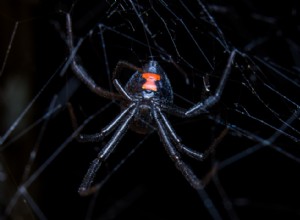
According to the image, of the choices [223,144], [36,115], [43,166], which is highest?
[36,115]

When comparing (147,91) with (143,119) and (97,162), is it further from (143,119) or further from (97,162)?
(97,162)

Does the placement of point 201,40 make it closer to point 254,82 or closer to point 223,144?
point 254,82

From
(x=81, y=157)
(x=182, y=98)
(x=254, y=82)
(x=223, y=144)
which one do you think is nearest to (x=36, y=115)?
(x=81, y=157)

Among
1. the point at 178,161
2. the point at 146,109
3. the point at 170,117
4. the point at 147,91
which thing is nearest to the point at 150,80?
the point at 147,91

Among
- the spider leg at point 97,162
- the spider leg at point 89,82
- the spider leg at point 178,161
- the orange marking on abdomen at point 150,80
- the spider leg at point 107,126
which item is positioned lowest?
the spider leg at point 178,161

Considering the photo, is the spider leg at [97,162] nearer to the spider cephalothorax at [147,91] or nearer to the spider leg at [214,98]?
the spider cephalothorax at [147,91]

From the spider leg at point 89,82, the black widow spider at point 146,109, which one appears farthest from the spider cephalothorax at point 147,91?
the spider leg at point 89,82

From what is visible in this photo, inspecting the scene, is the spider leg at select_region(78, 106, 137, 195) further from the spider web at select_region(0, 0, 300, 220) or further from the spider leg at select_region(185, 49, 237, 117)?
the spider leg at select_region(185, 49, 237, 117)
